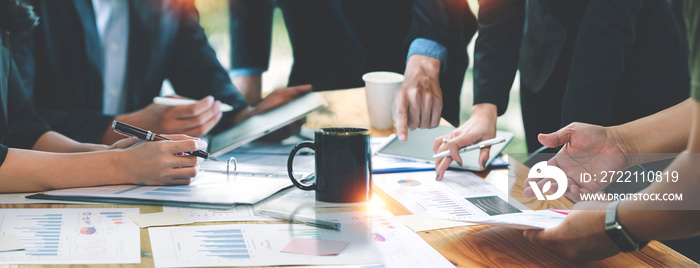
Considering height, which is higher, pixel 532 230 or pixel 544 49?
pixel 544 49

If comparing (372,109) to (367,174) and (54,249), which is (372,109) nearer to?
(367,174)

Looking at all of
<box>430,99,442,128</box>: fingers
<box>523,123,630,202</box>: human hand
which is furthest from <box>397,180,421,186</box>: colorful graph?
<box>430,99,442,128</box>: fingers

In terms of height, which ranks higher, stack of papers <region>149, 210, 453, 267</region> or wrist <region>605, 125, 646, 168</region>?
wrist <region>605, 125, 646, 168</region>

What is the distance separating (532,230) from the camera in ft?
2.23

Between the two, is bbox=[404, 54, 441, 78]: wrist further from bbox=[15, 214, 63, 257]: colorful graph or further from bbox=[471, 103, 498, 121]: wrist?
bbox=[15, 214, 63, 257]: colorful graph

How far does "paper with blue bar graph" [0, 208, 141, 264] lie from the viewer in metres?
0.62

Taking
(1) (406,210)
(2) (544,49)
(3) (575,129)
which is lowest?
(1) (406,210)

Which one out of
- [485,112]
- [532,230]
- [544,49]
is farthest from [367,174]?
[544,49]

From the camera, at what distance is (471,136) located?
1.18 metres

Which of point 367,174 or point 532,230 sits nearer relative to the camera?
point 532,230

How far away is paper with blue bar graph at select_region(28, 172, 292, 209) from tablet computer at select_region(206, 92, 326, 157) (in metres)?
0.21

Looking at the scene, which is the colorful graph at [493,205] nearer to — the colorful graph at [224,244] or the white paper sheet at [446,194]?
the white paper sheet at [446,194]

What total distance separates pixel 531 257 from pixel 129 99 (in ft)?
6.39

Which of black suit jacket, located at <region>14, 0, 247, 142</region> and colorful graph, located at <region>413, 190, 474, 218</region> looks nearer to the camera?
colorful graph, located at <region>413, 190, 474, 218</region>
